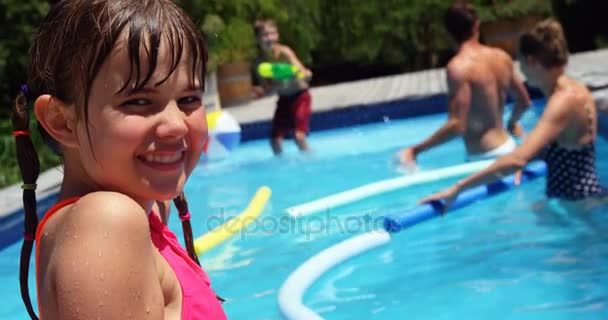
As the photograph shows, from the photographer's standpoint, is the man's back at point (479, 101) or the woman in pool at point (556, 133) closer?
the woman in pool at point (556, 133)

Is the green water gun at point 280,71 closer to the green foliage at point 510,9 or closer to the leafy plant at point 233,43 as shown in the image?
the leafy plant at point 233,43

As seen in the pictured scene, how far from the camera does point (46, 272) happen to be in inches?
54.3

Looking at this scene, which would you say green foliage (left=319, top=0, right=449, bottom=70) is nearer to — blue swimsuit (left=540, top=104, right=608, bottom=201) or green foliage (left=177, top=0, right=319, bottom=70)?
green foliage (left=177, top=0, right=319, bottom=70)

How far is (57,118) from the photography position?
1510 millimetres

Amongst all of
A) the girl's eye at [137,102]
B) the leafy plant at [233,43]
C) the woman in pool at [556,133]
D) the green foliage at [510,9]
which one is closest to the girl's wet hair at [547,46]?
the woman in pool at [556,133]

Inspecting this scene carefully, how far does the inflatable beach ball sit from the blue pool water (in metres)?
0.97

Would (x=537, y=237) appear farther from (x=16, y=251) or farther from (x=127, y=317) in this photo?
(x=127, y=317)

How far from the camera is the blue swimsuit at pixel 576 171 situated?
511 centimetres

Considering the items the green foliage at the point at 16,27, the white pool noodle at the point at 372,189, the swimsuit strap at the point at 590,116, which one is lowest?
the white pool noodle at the point at 372,189

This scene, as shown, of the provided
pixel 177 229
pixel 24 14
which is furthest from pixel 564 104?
pixel 24 14

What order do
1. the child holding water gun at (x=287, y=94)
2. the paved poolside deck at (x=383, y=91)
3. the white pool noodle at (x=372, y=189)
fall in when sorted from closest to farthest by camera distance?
the white pool noodle at (x=372, y=189)
the child holding water gun at (x=287, y=94)
the paved poolside deck at (x=383, y=91)

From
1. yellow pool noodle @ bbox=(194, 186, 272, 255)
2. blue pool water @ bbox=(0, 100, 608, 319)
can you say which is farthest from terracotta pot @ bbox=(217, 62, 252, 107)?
yellow pool noodle @ bbox=(194, 186, 272, 255)

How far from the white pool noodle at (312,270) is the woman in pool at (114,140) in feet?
6.14

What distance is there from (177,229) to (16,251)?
1061 millimetres
